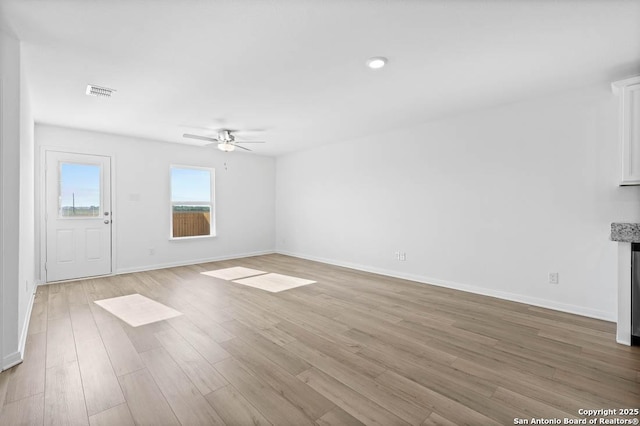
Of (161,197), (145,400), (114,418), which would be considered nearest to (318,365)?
(145,400)

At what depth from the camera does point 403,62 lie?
2674mm

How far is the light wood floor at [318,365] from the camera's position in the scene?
169 centimetres

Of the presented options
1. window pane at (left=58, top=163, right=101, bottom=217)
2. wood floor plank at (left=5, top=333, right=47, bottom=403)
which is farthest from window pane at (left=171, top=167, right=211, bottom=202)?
wood floor plank at (left=5, top=333, right=47, bottom=403)

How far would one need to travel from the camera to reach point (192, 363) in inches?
87.0

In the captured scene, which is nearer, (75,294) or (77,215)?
(75,294)

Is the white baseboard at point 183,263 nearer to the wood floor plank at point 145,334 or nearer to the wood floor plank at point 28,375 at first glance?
the wood floor plank at point 145,334

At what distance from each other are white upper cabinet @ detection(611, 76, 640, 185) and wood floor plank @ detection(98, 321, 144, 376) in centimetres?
456

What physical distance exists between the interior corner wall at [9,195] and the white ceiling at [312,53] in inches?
9.4

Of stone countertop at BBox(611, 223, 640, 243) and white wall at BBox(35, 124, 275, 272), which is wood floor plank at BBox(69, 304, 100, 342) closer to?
white wall at BBox(35, 124, 275, 272)

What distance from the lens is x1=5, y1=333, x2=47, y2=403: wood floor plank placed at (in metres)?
1.86

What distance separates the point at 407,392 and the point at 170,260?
5.37 metres

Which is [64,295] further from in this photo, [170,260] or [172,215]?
[172,215]

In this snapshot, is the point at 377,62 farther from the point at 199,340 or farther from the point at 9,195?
the point at 9,195

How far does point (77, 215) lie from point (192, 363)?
4.22 metres
